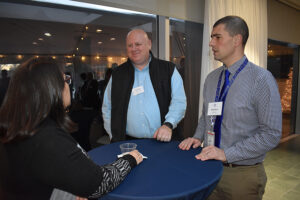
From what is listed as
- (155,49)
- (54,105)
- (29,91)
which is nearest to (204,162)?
(54,105)

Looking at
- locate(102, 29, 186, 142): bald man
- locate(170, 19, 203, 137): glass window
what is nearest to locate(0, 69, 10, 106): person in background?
locate(102, 29, 186, 142): bald man

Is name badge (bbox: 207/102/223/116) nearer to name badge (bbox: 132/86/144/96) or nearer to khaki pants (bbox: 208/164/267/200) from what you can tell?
khaki pants (bbox: 208/164/267/200)

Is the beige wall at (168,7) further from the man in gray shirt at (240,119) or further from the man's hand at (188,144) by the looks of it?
the man's hand at (188,144)

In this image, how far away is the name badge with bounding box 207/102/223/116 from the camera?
4.84 ft

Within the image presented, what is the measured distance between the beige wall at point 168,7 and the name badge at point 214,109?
1.81m

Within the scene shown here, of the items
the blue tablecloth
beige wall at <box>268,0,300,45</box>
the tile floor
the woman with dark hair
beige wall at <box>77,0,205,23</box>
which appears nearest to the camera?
the woman with dark hair

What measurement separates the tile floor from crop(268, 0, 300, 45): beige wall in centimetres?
269

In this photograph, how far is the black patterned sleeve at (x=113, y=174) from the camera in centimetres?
89

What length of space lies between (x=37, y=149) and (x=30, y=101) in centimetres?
19

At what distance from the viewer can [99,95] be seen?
2947 mm

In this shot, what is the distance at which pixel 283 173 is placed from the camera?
11.6 ft

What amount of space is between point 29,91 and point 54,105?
11cm

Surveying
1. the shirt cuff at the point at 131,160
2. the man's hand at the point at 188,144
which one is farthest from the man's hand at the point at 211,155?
the shirt cuff at the point at 131,160

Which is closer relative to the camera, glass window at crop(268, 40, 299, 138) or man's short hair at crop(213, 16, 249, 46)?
man's short hair at crop(213, 16, 249, 46)
